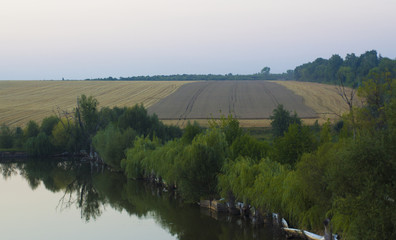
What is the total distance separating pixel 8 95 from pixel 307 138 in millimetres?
96907

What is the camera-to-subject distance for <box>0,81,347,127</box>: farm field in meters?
76.7

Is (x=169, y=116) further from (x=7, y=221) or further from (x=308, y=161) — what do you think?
(x=308, y=161)

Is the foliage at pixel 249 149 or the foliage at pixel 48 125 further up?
the foliage at pixel 249 149

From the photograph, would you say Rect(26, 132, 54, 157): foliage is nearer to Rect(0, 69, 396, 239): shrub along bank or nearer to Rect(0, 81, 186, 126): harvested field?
Rect(0, 81, 186, 126): harvested field

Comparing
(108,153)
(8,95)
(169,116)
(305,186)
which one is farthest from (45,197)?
A: (8,95)

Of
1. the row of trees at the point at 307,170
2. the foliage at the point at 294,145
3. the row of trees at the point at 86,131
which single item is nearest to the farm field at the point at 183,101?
the row of trees at the point at 86,131

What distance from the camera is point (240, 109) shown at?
82.1 m

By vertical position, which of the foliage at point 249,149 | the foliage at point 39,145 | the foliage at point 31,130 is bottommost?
the foliage at point 39,145

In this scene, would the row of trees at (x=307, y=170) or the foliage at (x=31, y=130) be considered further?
the foliage at (x=31, y=130)

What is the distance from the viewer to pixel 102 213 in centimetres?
3400

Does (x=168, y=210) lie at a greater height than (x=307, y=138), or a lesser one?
lesser

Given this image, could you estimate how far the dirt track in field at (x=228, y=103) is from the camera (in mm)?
77375

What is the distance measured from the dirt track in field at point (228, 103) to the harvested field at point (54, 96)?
534cm

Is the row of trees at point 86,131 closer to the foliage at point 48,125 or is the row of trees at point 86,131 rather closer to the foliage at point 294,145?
the foliage at point 48,125
